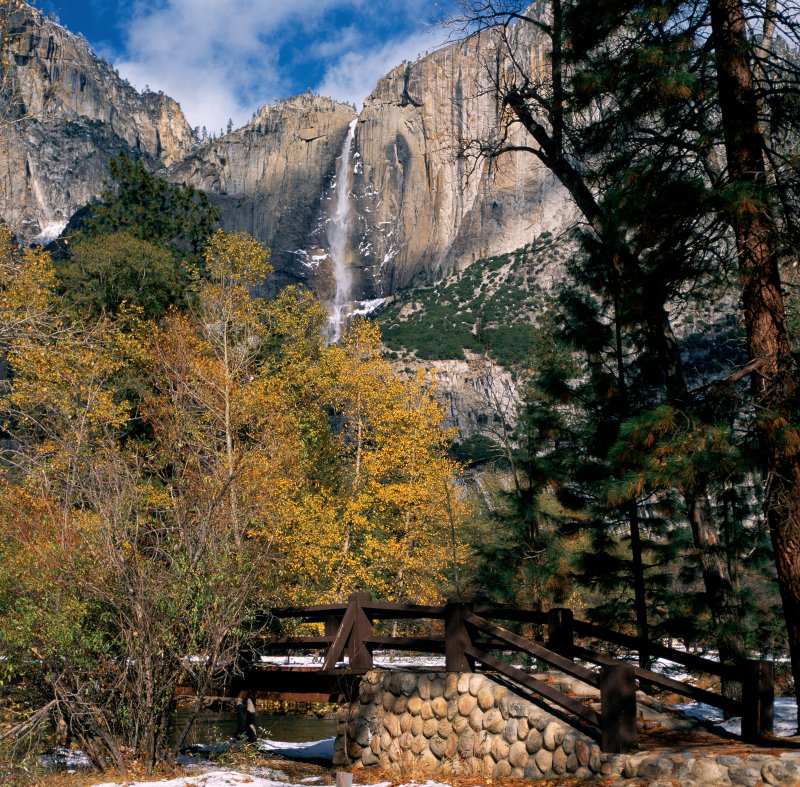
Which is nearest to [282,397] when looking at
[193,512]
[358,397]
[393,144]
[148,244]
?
[358,397]

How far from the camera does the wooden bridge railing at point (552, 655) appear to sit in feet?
17.3

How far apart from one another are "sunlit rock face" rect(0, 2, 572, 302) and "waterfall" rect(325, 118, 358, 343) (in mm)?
617

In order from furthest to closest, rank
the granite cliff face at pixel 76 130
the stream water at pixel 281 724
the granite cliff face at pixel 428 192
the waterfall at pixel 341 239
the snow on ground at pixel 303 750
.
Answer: the waterfall at pixel 341 239
the granite cliff face at pixel 428 192
the stream water at pixel 281 724
the snow on ground at pixel 303 750
the granite cliff face at pixel 76 130

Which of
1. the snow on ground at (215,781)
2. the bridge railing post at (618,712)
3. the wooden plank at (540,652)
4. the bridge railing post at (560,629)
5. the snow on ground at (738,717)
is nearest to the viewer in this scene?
the bridge railing post at (618,712)

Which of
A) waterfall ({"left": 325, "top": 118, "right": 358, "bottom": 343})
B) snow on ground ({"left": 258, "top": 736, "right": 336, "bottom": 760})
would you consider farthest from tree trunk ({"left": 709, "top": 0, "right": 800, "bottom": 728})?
waterfall ({"left": 325, "top": 118, "right": 358, "bottom": 343})

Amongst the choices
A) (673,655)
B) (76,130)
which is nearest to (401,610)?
(673,655)

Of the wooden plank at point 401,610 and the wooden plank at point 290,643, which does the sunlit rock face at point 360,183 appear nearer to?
the wooden plank at point 401,610

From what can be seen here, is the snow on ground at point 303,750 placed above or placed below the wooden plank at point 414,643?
below

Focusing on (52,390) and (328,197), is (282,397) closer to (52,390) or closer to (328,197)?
(52,390)

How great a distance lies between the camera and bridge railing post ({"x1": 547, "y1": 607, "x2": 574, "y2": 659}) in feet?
24.2

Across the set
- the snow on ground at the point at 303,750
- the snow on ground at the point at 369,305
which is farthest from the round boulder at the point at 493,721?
the snow on ground at the point at 369,305

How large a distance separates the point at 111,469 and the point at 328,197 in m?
128

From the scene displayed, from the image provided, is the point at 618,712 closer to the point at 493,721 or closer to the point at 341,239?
the point at 493,721

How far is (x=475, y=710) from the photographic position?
6.32 m
